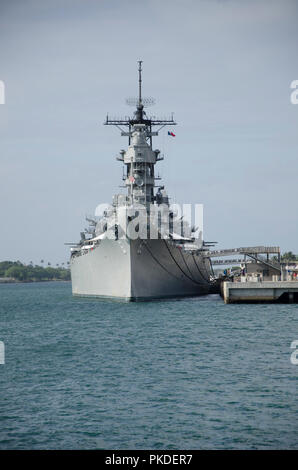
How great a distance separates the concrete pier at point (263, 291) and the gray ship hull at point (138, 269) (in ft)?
21.7

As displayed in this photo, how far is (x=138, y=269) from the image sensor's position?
50531 mm

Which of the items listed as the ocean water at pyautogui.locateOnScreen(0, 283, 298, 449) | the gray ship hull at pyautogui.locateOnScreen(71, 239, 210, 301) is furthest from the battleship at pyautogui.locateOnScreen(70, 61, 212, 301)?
the ocean water at pyautogui.locateOnScreen(0, 283, 298, 449)

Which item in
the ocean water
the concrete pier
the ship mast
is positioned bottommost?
the ocean water

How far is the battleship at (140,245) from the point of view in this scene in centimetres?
5041

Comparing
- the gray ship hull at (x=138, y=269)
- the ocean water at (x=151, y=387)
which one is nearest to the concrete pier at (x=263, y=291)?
the gray ship hull at (x=138, y=269)

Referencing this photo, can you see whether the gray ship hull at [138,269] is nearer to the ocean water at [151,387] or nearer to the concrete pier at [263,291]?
the concrete pier at [263,291]

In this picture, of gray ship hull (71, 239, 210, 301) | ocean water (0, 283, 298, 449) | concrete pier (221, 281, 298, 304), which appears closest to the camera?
ocean water (0, 283, 298, 449)

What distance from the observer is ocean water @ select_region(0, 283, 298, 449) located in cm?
1566

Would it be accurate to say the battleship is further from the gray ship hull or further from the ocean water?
the ocean water

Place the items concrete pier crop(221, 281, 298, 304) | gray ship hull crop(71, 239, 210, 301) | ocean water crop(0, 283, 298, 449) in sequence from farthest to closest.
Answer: gray ship hull crop(71, 239, 210, 301), concrete pier crop(221, 281, 298, 304), ocean water crop(0, 283, 298, 449)

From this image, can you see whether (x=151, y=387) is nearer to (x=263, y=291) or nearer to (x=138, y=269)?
(x=263, y=291)

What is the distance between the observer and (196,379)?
2156 cm
